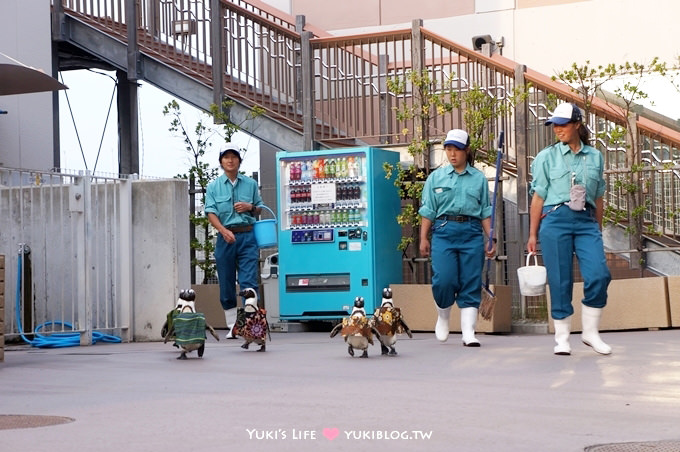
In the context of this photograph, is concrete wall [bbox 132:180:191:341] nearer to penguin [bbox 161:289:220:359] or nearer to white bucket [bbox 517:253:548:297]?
penguin [bbox 161:289:220:359]

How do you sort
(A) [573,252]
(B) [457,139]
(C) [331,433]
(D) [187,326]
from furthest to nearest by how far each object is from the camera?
(B) [457,139], (D) [187,326], (A) [573,252], (C) [331,433]

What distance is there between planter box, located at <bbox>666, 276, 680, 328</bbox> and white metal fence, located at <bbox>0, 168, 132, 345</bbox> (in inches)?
225

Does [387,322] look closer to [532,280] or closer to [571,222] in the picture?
[532,280]

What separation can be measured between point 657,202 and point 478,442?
9.87 metres

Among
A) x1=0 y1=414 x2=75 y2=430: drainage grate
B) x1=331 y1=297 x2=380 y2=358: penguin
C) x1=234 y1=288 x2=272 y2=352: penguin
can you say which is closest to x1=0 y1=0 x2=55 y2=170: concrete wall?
x1=234 y1=288 x2=272 y2=352: penguin

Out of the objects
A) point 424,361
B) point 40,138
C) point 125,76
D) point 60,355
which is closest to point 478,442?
point 424,361

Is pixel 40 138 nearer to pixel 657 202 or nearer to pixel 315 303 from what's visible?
pixel 315 303

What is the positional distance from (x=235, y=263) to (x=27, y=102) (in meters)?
4.50

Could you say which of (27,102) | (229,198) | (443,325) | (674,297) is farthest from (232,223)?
(674,297)

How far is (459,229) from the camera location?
451 inches

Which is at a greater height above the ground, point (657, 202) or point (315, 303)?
point (657, 202)

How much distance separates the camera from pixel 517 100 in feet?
49.5

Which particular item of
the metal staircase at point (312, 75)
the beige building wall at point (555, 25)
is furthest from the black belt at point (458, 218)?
the beige building wall at point (555, 25)

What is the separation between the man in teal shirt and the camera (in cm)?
1335
